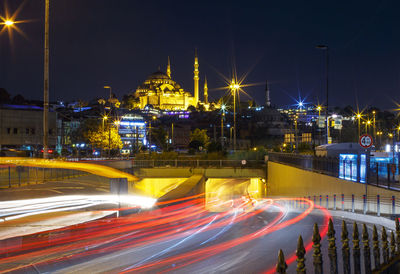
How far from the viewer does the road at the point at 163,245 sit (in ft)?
26.3

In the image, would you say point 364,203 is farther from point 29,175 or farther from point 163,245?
point 29,175

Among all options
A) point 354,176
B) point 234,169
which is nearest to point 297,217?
point 354,176

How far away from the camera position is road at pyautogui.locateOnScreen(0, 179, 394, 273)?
8016 millimetres

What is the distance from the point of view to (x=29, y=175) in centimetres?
2714

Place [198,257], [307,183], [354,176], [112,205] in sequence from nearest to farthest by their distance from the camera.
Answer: [198,257] → [354,176] → [112,205] → [307,183]

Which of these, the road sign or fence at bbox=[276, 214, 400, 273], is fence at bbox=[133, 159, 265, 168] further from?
fence at bbox=[276, 214, 400, 273]

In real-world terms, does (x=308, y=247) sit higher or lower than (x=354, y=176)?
lower

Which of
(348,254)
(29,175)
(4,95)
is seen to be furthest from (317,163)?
(4,95)

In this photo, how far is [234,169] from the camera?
41.9 m

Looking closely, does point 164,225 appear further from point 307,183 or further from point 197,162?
point 197,162

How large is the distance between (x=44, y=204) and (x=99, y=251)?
23.9 feet

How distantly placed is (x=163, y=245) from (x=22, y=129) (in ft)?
237

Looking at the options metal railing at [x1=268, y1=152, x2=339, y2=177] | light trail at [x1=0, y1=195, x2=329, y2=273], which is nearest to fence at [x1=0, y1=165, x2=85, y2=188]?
light trail at [x1=0, y1=195, x2=329, y2=273]

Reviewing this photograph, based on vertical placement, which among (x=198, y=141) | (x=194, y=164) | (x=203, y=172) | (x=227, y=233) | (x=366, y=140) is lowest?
(x=203, y=172)
